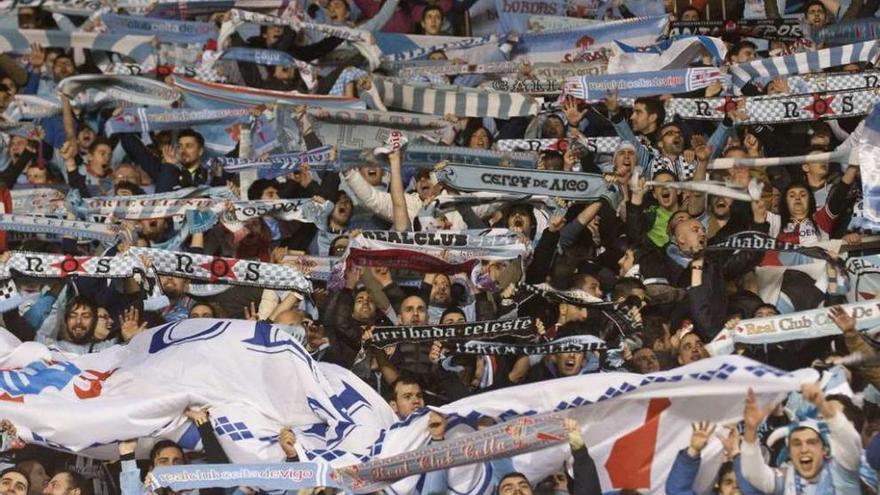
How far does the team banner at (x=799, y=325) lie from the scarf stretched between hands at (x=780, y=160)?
225 centimetres

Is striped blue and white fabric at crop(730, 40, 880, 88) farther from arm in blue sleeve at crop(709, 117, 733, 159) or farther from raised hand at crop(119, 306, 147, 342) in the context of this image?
raised hand at crop(119, 306, 147, 342)

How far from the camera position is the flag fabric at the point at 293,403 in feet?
38.5

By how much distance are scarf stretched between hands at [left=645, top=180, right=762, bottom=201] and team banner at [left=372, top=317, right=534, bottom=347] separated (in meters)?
1.70

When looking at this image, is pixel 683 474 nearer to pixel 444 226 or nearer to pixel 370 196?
pixel 444 226

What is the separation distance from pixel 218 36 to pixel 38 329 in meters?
4.43

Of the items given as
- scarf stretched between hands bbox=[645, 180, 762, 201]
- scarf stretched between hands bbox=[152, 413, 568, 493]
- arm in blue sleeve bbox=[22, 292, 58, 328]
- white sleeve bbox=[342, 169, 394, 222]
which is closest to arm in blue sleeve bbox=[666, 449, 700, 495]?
scarf stretched between hands bbox=[152, 413, 568, 493]

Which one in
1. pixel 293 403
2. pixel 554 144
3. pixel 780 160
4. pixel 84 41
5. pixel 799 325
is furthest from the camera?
pixel 84 41

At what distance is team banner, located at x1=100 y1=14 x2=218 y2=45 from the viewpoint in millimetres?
18016

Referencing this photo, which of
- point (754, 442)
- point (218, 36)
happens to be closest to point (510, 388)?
point (754, 442)

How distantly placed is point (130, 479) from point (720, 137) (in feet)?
15.5

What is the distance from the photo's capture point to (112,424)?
12836mm

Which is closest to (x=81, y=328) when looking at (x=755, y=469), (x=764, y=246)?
(x=764, y=246)

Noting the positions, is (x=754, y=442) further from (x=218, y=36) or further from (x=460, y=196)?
(x=218, y=36)

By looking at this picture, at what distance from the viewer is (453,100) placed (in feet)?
54.1
